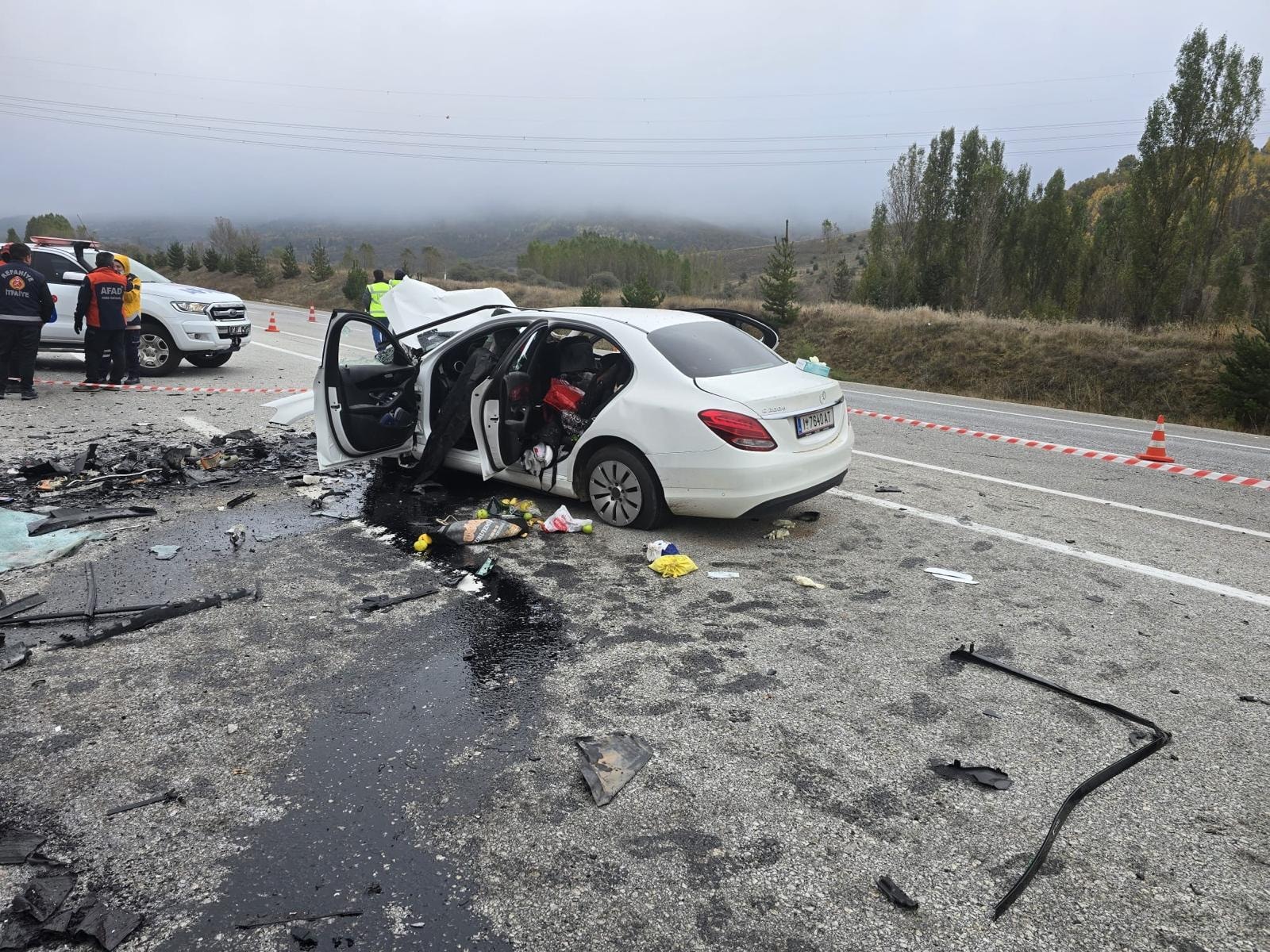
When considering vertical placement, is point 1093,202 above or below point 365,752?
above

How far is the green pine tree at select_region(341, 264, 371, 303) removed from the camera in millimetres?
38531

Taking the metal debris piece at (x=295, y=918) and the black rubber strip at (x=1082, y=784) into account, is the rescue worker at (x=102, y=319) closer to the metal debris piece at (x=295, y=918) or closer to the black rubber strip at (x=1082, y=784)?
the metal debris piece at (x=295, y=918)

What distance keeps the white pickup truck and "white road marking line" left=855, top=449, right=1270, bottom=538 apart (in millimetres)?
10300

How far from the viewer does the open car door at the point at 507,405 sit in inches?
240

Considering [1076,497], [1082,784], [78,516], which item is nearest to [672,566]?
[1082,784]

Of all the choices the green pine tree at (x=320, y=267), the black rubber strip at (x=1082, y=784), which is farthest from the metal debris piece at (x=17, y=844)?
the green pine tree at (x=320, y=267)

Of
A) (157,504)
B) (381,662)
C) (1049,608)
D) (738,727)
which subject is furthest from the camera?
(157,504)

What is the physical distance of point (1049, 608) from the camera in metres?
4.70

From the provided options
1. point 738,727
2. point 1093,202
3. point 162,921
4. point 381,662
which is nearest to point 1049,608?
point 738,727

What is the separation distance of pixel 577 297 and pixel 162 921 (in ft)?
128

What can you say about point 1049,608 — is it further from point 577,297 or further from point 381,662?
point 577,297

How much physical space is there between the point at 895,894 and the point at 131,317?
12832mm

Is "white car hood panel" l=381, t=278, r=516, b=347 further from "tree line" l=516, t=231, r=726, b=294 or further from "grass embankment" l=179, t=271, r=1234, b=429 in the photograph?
"tree line" l=516, t=231, r=726, b=294

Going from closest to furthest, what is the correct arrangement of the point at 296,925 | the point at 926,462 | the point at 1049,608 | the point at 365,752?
the point at 296,925
the point at 365,752
the point at 1049,608
the point at 926,462
